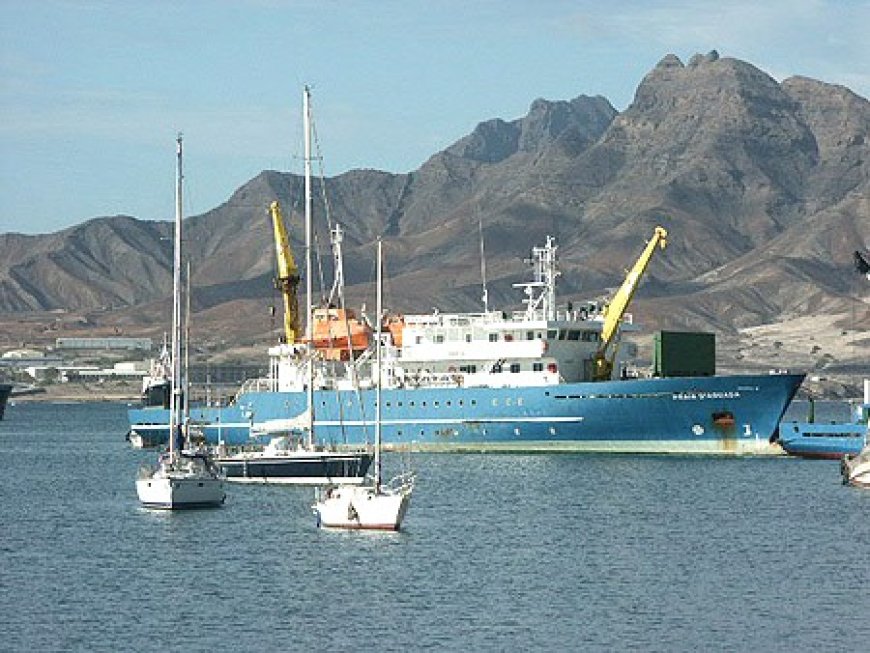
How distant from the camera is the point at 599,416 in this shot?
10269 centimetres

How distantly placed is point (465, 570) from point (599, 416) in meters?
45.4

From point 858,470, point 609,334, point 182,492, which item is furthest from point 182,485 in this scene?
point 609,334

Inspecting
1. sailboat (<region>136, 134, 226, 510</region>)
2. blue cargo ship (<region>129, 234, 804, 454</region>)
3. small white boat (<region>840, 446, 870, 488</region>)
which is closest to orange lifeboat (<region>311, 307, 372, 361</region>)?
blue cargo ship (<region>129, 234, 804, 454</region>)

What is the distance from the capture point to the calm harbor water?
155ft

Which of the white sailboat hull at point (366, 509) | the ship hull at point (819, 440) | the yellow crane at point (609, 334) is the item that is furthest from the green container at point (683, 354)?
the white sailboat hull at point (366, 509)

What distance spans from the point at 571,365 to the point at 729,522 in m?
35.7

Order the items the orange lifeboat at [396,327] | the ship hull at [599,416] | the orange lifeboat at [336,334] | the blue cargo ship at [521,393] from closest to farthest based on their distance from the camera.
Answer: the ship hull at [599,416] → the blue cargo ship at [521,393] → the orange lifeboat at [336,334] → the orange lifeboat at [396,327]

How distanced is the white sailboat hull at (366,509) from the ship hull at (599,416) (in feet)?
116

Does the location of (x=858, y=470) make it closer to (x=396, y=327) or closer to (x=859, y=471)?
(x=859, y=471)

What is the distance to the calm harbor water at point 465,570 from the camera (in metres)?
47.1

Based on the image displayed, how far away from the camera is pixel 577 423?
338 feet

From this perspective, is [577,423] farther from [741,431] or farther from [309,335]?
[309,335]

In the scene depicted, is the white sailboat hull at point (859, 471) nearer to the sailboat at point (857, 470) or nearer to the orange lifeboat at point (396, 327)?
the sailboat at point (857, 470)

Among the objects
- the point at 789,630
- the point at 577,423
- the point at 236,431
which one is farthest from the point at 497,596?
the point at 236,431
